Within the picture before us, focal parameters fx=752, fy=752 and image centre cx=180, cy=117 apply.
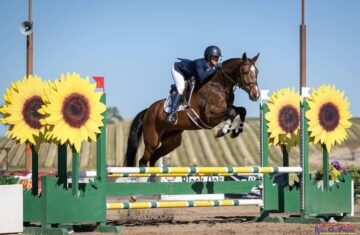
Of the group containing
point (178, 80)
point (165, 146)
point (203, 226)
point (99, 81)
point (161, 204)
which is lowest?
point (203, 226)

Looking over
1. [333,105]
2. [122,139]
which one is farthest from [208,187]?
[122,139]

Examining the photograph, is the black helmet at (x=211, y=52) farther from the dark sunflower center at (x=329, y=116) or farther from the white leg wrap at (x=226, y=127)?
the dark sunflower center at (x=329, y=116)

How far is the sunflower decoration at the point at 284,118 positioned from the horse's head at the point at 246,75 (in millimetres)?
615

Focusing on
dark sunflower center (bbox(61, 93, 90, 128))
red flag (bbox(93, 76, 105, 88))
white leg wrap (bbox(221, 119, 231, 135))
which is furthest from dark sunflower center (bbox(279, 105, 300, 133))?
dark sunflower center (bbox(61, 93, 90, 128))

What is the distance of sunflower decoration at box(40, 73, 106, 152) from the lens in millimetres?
7336

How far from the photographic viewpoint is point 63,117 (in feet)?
24.2

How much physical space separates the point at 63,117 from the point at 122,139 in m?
35.8

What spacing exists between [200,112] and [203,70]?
512 mm

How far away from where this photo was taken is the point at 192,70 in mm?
9234

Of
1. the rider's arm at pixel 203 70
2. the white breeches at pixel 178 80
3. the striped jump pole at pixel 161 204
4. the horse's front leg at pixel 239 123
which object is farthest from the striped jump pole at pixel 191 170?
the white breeches at pixel 178 80

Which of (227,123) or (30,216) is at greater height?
(227,123)

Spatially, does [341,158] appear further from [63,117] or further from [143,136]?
[63,117]

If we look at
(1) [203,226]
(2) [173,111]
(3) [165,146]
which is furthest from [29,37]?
(1) [203,226]

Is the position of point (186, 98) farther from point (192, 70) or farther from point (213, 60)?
point (213, 60)
